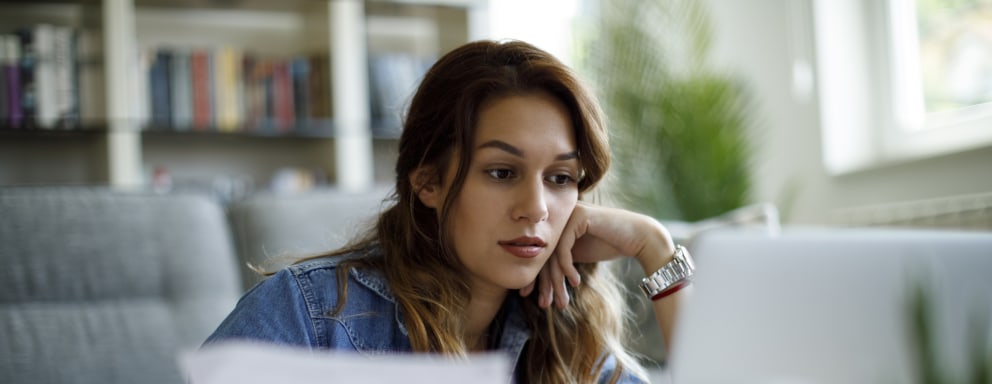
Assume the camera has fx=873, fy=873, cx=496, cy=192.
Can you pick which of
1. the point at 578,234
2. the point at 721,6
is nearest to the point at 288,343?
the point at 578,234

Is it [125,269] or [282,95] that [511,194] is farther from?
[282,95]

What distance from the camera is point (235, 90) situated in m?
3.04

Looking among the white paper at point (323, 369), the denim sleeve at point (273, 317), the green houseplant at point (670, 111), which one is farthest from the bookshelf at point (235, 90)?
the white paper at point (323, 369)

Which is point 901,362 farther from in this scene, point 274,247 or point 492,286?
point 274,247

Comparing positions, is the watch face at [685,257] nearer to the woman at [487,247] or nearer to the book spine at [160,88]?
the woman at [487,247]

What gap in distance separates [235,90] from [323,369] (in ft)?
8.95

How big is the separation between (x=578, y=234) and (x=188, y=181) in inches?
84.5

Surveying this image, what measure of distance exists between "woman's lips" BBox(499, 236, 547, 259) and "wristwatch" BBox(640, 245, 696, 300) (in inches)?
7.2

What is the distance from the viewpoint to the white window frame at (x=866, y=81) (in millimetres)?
2635

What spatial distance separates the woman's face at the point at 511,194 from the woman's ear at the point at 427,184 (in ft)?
0.11

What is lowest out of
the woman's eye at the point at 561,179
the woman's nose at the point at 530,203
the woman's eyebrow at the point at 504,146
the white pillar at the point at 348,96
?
the woman's nose at the point at 530,203

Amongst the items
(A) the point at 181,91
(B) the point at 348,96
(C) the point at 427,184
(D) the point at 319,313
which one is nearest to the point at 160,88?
(A) the point at 181,91

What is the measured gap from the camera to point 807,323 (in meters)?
0.51

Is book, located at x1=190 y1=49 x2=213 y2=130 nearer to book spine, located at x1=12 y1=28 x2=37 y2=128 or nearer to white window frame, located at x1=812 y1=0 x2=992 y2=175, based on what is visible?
book spine, located at x1=12 y1=28 x2=37 y2=128
